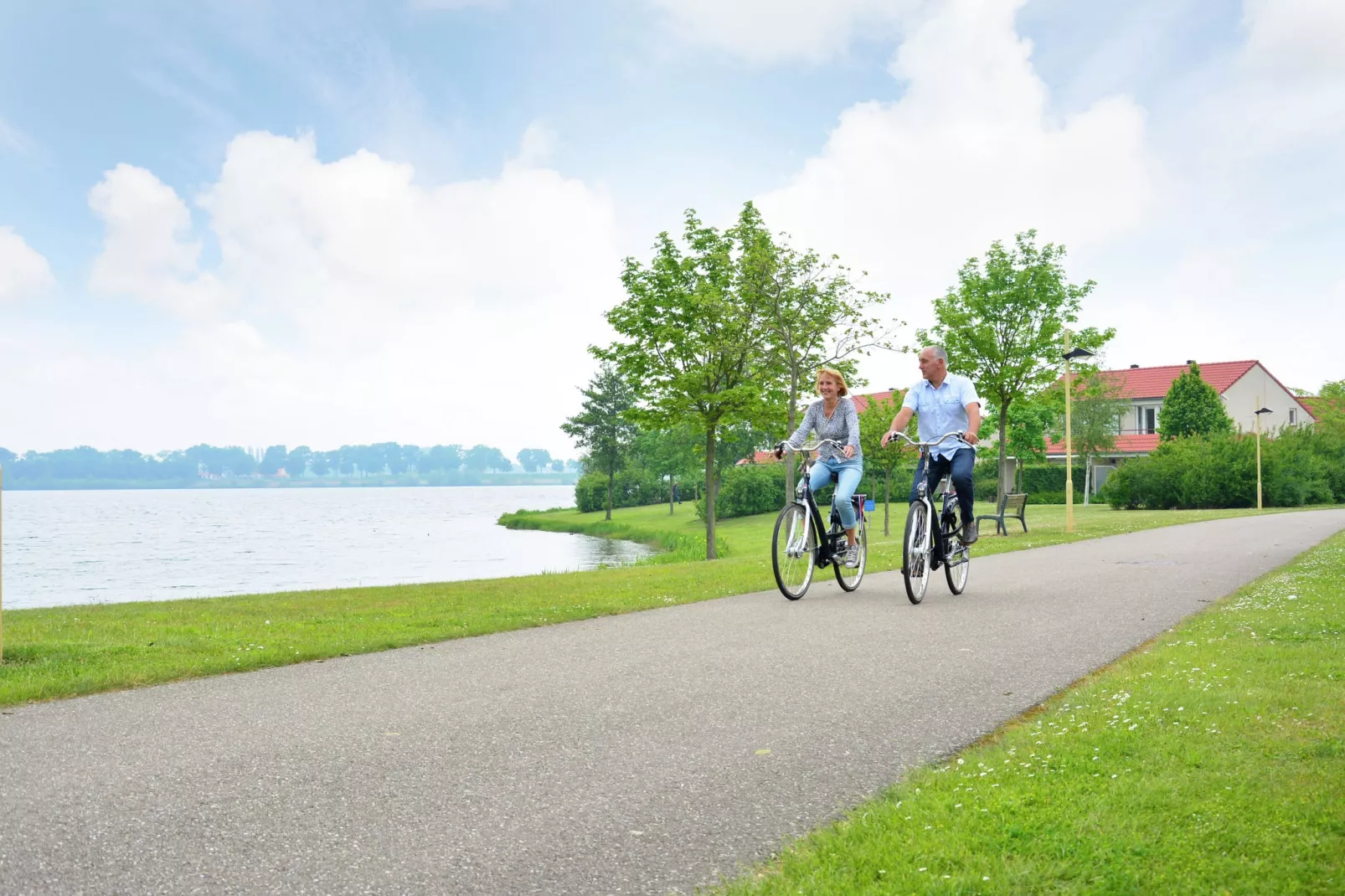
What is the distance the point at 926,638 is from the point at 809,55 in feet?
62.8

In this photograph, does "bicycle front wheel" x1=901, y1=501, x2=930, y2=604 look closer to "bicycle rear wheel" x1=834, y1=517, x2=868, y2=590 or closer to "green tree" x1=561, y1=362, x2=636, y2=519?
"bicycle rear wheel" x1=834, y1=517, x2=868, y2=590

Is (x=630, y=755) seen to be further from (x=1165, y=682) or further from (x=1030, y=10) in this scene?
(x=1030, y=10)

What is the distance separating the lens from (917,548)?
9.05m

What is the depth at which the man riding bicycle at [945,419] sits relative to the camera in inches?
356

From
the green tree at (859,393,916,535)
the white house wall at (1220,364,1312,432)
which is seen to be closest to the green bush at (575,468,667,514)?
the white house wall at (1220,364,1312,432)

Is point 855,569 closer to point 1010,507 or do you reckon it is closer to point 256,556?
point 1010,507

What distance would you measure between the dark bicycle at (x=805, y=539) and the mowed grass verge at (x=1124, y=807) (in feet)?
14.4

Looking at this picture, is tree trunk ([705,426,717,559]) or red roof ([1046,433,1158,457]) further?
red roof ([1046,433,1158,457])

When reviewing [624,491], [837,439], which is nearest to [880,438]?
[837,439]

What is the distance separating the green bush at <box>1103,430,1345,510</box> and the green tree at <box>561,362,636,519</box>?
40.4 meters

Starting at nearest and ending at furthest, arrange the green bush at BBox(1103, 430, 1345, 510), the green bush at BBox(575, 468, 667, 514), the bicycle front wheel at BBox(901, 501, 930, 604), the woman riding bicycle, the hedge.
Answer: the bicycle front wheel at BBox(901, 501, 930, 604)
the woman riding bicycle
the green bush at BBox(1103, 430, 1345, 510)
the hedge
the green bush at BBox(575, 468, 667, 514)

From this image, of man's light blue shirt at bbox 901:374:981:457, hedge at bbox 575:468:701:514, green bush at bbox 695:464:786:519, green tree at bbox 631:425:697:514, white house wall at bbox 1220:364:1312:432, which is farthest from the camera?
hedge at bbox 575:468:701:514

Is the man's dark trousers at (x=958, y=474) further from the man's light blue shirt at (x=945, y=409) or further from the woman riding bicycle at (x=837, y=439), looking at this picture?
the woman riding bicycle at (x=837, y=439)

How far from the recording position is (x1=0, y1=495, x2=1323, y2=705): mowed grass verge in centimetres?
641
